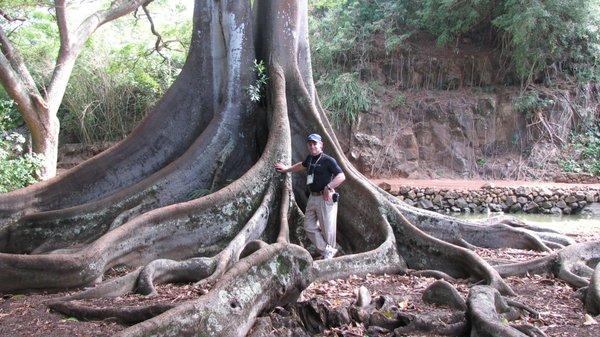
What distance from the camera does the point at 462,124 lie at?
71.9 ft

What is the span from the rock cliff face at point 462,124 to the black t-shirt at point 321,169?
1458cm

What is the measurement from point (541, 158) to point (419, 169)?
14.2ft

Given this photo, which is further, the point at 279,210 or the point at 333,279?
the point at 279,210

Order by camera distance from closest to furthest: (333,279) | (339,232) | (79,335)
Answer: (79,335)
(333,279)
(339,232)

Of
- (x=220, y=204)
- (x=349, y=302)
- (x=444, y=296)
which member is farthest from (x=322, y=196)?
(x=444, y=296)

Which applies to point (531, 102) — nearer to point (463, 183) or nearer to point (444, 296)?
point (463, 183)

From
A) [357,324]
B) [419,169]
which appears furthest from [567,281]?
[419,169]

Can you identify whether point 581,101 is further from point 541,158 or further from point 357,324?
point 357,324

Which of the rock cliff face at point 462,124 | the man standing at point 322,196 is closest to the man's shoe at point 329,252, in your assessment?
the man standing at point 322,196

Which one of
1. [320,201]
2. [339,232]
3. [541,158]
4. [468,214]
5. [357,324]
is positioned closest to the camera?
[357,324]

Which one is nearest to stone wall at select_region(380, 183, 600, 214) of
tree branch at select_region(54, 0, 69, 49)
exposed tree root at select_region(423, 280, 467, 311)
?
tree branch at select_region(54, 0, 69, 49)

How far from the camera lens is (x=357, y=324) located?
417cm

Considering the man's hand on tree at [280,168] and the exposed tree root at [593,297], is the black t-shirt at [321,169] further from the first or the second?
the exposed tree root at [593,297]

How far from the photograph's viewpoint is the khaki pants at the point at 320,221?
21.3ft
